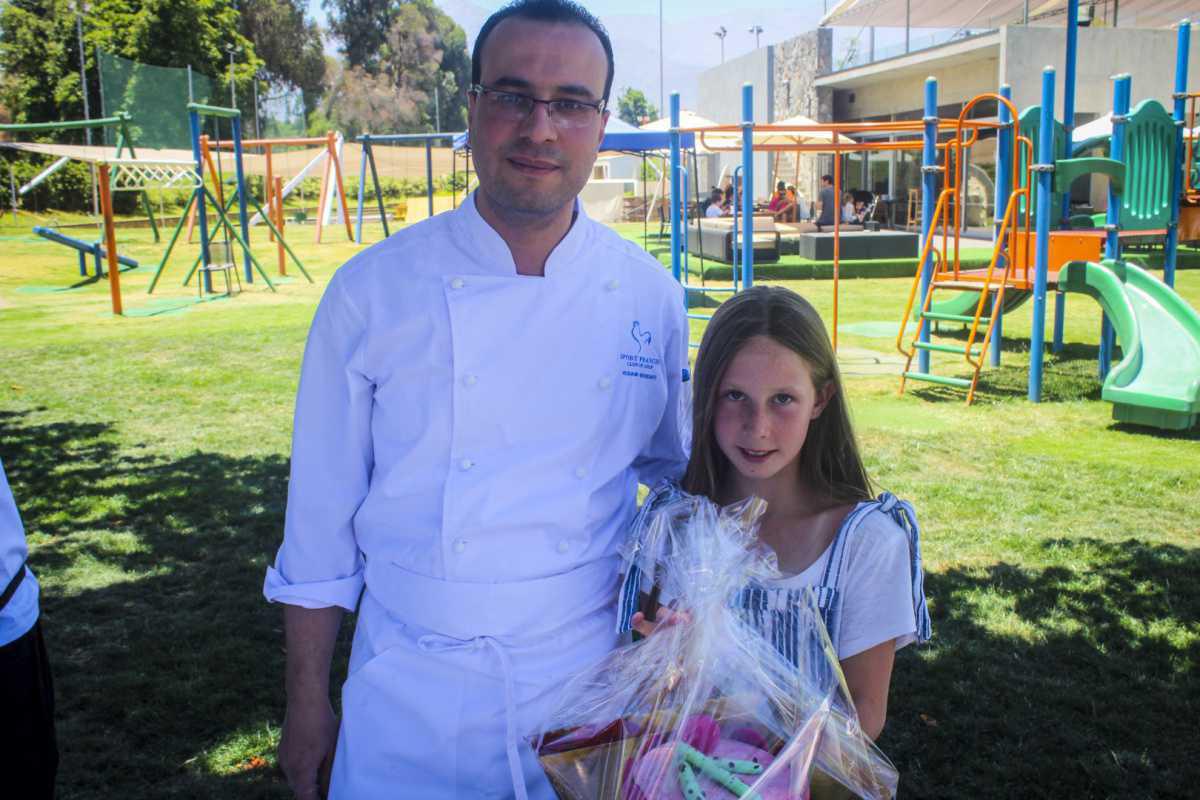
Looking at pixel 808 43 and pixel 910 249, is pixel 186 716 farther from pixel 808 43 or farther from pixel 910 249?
pixel 808 43

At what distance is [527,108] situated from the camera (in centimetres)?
178

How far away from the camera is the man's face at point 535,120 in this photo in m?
1.77

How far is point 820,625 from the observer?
1647 millimetres

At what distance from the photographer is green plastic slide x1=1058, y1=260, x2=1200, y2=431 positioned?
298 inches

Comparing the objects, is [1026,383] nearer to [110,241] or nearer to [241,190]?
[110,241]

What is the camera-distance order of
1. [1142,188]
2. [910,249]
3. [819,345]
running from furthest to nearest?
[910,249] → [1142,188] → [819,345]

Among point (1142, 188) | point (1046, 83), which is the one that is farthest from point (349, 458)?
point (1142, 188)

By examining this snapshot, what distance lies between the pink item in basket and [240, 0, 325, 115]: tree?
196 ft

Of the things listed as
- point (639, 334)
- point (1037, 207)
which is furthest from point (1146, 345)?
point (639, 334)

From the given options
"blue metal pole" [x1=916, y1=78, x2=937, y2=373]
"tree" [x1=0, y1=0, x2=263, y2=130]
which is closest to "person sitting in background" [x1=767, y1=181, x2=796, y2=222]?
"blue metal pole" [x1=916, y1=78, x2=937, y2=373]

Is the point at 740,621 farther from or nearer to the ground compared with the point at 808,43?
nearer to the ground

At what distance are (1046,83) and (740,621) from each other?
805 centimetres

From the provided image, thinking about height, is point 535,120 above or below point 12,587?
above

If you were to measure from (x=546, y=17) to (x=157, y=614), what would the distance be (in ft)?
12.8
